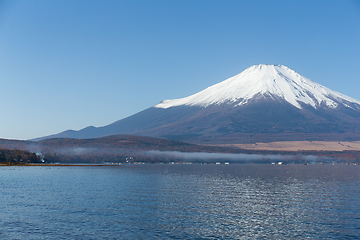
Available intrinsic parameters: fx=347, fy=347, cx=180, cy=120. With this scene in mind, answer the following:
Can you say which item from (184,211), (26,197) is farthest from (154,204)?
(26,197)

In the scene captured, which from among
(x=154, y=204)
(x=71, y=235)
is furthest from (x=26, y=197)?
(x=71, y=235)

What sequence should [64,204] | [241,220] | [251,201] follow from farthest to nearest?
[251,201] → [64,204] → [241,220]

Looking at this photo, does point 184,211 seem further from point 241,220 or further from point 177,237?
point 177,237

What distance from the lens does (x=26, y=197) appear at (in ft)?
229

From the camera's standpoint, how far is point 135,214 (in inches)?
2051

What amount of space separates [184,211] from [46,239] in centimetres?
2271

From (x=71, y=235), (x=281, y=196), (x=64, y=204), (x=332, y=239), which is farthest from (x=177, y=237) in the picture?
(x=281, y=196)

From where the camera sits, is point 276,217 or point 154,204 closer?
point 276,217

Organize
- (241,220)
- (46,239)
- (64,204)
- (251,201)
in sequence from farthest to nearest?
1. (251,201)
2. (64,204)
3. (241,220)
4. (46,239)

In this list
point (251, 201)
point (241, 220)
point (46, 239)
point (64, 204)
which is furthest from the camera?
point (251, 201)

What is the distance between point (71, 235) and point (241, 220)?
906 inches

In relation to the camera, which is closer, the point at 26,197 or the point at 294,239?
the point at 294,239

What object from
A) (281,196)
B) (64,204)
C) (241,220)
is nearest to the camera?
(241,220)

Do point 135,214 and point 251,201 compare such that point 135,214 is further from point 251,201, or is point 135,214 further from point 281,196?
point 281,196
